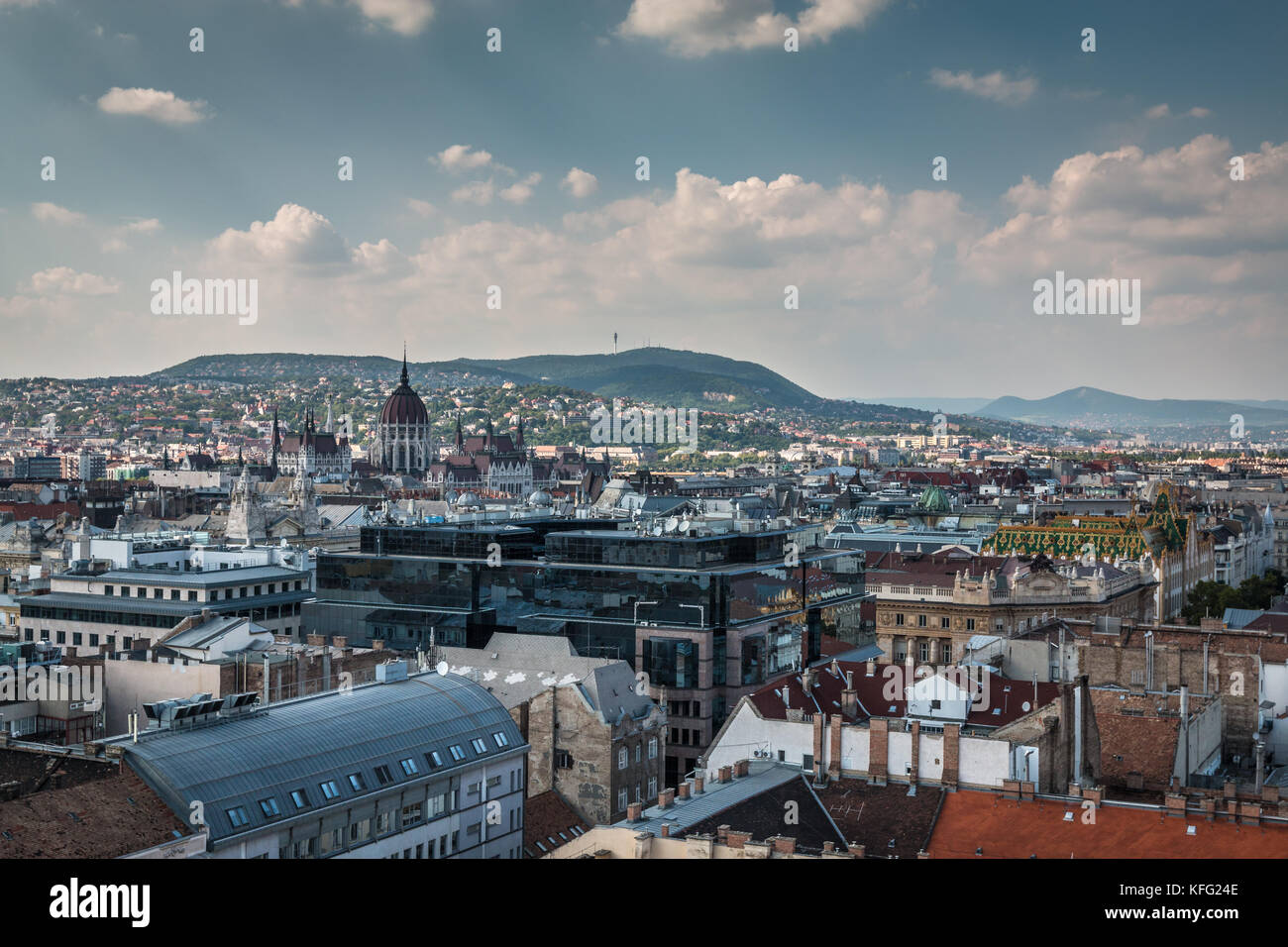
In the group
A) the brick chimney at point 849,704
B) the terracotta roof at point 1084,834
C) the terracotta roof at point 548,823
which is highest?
the brick chimney at point 849,704

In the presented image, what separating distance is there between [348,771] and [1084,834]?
676 inches

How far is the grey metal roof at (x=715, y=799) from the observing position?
31.1 m

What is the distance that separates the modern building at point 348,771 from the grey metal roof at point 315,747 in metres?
0.03

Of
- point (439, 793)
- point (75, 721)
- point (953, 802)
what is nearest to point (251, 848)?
point (439, 793)

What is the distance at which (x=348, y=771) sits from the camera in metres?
32.1

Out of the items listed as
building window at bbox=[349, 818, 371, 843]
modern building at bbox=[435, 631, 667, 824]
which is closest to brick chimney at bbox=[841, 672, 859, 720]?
modern building at bbox=[435, 631, 667, 824]

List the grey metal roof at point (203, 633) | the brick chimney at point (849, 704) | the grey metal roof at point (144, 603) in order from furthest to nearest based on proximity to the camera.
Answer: the grey metal roof at point (144, 603) → the grey metal roof at point (203, 633) → the brick chimney at point (849, 704)

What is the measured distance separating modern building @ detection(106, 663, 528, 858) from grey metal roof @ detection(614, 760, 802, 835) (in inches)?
200

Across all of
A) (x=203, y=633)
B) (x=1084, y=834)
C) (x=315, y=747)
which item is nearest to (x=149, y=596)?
(x=203, y=633)

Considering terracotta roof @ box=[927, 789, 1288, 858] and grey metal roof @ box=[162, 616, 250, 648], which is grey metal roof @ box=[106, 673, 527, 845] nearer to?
terracotta roof @ box=[927, 789, 1288, 858]

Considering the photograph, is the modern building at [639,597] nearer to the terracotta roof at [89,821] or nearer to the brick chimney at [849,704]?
the brick chimney at [849,704]

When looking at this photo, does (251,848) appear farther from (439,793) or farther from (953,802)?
(953,802)

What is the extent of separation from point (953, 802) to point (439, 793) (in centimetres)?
1312

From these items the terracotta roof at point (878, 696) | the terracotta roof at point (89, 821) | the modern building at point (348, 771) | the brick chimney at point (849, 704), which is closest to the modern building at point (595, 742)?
the terracotta roof at point (878, 696)
